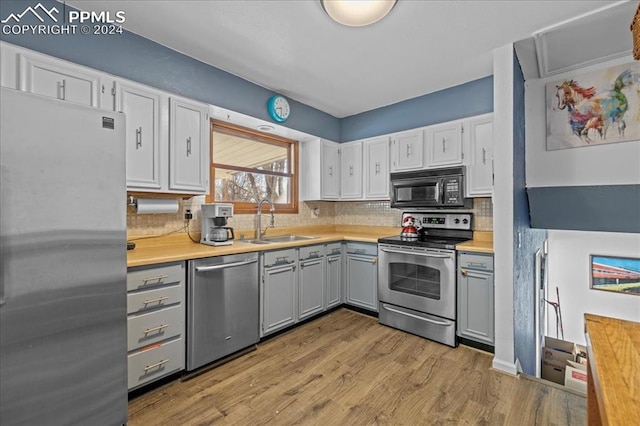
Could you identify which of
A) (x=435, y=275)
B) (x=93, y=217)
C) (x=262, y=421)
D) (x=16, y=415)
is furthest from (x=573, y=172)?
(x=16, y=415)

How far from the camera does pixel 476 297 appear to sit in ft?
Answer: 8.21

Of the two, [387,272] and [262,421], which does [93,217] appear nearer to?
[262,421]

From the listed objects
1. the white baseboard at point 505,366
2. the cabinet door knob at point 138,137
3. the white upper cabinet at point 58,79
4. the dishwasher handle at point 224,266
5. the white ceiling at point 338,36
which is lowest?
the white baseboard at point 505,366

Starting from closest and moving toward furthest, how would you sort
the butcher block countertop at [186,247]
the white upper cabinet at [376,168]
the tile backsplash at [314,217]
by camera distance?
the butcher block countertop at [186,247] < the tile backsplash at [314,217] < the white upper cabinet at [376,168]

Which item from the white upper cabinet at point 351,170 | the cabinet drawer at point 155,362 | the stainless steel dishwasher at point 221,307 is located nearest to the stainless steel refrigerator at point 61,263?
the cabinet drawer at point 155,362

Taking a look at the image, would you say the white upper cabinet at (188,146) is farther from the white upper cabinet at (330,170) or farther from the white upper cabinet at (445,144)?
the white upper cabinet at (445,144)

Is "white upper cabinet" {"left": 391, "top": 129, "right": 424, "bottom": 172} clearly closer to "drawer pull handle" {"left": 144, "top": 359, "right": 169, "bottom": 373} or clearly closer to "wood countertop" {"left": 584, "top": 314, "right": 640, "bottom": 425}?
"wood countertop" {"left": 584, "top": 314, "right": 640, "bottom": 425}

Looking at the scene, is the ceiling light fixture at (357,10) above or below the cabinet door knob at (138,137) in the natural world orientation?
above

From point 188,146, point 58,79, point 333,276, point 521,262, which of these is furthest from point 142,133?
point 521,262

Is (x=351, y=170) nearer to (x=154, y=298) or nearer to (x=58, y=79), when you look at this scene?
(x=154, y=298)

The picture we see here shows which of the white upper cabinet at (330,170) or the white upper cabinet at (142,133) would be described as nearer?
the white upper cabinet at (142,133)

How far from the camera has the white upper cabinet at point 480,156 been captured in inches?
108

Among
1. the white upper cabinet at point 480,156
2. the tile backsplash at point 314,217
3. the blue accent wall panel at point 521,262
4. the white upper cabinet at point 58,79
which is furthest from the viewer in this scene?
the white upper cabinet at point 480,156

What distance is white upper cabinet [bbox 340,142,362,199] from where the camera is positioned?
3826 millimetres
